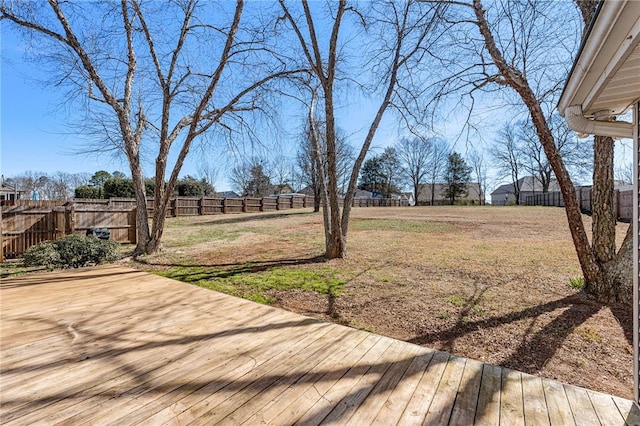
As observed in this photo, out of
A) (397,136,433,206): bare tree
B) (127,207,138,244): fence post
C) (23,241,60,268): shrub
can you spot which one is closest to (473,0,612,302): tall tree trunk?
(23,241,60,268): shrub

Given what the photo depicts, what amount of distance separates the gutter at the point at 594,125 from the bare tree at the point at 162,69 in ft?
18.0

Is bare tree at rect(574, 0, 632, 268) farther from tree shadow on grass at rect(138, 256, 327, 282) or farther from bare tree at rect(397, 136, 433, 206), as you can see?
bare tree at rect(397, 136, 433, 206)

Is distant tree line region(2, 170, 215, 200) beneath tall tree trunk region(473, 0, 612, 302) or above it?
above

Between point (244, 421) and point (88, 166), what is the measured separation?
26.3 ft

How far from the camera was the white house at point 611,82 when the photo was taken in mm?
1152

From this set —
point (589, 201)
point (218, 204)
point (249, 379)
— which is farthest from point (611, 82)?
point (218, 204)

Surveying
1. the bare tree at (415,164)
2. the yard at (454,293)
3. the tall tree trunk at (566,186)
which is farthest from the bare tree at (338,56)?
the bare tree at (415,164)

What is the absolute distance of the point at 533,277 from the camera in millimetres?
4410

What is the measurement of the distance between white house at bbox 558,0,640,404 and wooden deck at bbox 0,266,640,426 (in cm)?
81

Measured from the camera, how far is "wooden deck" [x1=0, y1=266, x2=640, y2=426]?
5.06 feet

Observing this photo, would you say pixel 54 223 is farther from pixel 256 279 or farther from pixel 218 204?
pixel 218 204

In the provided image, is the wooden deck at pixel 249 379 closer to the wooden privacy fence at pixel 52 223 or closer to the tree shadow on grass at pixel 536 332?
the tree shadow on grass at pixel 536 332

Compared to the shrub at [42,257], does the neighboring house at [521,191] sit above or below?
above

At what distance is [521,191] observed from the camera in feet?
132
